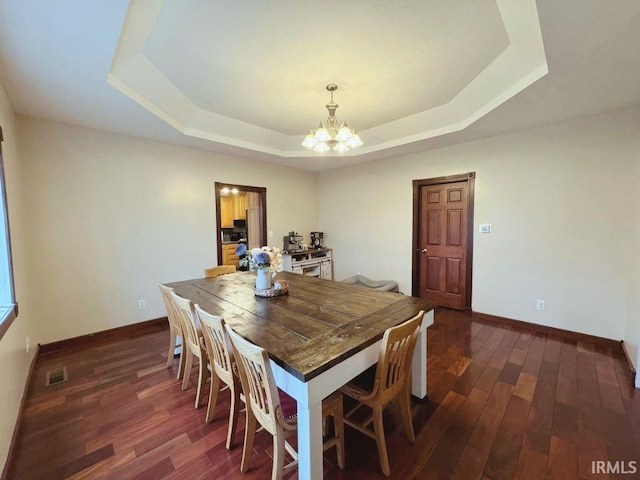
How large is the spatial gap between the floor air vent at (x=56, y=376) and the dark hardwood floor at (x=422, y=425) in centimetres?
6

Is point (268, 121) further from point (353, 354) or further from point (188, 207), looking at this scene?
point (353, 354)

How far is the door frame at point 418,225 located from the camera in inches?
151

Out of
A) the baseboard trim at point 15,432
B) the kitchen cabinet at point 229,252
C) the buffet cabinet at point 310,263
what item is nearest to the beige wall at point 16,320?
the baseboard trim at point 15,432

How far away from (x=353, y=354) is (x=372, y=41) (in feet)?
7.42

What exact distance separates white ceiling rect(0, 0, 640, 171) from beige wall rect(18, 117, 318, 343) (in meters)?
0.32

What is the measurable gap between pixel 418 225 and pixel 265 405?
378cm

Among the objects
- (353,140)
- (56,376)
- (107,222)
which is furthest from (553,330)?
(107,222)

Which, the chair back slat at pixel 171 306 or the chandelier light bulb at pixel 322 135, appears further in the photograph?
the chandelier light bulb at pixel 322 135

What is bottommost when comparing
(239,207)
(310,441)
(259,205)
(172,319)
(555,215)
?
(310,441)

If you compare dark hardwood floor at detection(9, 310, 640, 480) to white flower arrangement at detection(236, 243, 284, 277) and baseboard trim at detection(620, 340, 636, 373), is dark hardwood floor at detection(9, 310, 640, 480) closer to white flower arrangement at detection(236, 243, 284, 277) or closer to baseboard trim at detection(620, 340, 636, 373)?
baseboard trim at detection(620, 340, 636, 373)

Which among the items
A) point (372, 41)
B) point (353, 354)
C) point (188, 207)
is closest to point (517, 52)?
point (372, 41)

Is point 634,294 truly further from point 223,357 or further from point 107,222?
point 107,222

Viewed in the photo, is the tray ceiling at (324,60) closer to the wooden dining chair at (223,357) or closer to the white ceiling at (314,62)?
the white ceiling at (314,62)

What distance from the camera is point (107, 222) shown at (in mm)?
3275
